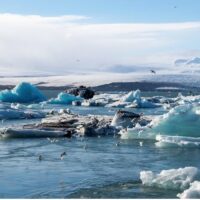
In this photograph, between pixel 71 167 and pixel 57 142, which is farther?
pixel 57 142

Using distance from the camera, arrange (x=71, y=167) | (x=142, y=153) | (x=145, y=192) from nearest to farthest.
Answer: (x=145, y=192), (x=71, y=167), (x=142, y=153)

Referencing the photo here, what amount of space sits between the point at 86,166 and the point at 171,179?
9.77ft

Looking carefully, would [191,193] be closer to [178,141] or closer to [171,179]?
[171,179]

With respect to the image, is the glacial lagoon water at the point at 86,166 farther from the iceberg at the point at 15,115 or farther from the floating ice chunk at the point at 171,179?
the iceberg at the point at 15,115

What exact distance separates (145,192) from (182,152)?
4.97 m

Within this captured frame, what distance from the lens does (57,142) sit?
1717 cm

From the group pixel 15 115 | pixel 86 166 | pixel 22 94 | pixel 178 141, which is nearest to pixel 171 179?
pixel 86 166

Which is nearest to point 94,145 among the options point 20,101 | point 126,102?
point 126,102

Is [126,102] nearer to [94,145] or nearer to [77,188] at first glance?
[94,145]

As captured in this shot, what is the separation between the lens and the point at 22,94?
43.6 m

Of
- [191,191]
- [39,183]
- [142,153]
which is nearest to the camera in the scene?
[191,191]

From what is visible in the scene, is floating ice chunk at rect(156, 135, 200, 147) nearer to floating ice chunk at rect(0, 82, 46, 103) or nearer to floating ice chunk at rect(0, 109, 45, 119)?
floating ice chunk at rect(0, 109, 45, 119)

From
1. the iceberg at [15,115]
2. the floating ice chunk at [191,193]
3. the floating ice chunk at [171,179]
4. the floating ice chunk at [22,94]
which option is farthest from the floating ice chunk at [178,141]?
the floating ice chunk at [22,94]

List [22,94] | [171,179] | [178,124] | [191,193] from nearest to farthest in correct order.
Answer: [191,193] < [171,179] < [178,124] < [22,94]
